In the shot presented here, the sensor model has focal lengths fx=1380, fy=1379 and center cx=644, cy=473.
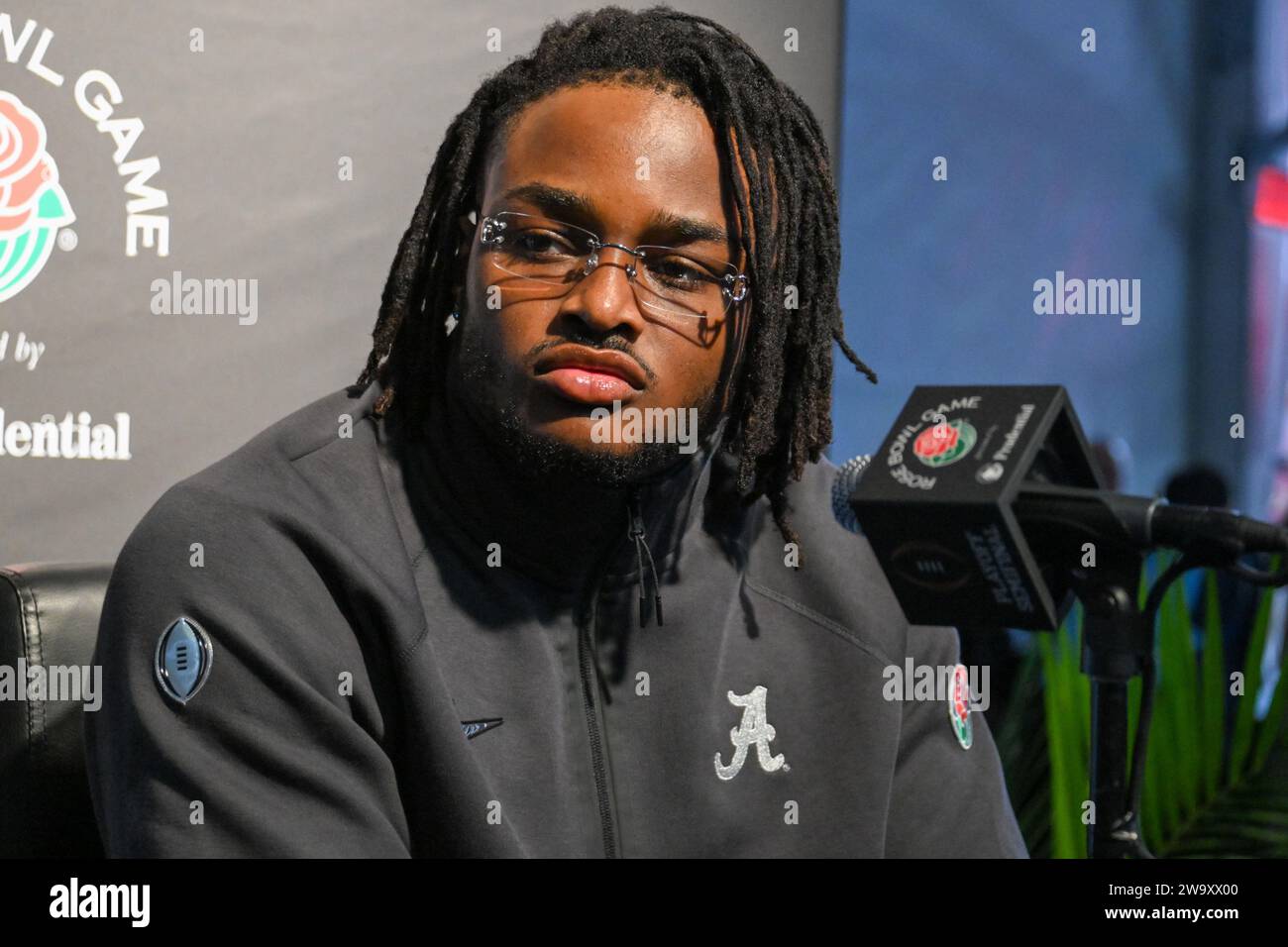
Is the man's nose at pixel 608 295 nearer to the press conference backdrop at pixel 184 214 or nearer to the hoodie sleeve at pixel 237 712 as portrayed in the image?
the hoodie sleeve at pixel 237 712

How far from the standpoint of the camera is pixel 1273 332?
3346 mm

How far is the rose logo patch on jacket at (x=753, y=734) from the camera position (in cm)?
125

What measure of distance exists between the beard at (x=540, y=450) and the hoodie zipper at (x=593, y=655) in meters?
0.04

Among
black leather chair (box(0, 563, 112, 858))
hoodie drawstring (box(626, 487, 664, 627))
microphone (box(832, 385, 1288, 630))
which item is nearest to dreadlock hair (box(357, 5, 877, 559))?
hoodie drawstring (box(626, 487, 664, 627))

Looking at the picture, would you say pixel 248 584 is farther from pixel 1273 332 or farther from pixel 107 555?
pixel 1273 332

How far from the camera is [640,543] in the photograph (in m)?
1.25

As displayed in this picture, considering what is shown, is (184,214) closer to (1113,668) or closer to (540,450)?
(540,450)

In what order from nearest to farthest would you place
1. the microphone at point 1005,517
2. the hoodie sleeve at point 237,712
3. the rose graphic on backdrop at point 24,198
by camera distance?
the microphone at point 1005,517
the hoodie sleeve at point 237,712
the rose graphic on backdrop at point 24,198

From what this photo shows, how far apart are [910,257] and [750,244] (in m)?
1.26

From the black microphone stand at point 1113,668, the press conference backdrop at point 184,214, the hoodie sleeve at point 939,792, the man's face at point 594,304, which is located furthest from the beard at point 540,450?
the press conference backdrop at point 184,214

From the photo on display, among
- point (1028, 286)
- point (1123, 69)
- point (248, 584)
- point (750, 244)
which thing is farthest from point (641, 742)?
point (1123, 69)

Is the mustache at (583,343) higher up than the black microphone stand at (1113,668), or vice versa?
the mustache at (583,343)
